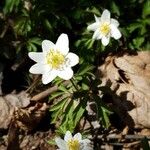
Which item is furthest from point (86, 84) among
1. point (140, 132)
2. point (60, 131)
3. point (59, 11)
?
point (59, 11)

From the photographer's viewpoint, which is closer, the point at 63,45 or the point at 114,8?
the point at 63,45

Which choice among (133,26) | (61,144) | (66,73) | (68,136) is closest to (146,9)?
(133,26)

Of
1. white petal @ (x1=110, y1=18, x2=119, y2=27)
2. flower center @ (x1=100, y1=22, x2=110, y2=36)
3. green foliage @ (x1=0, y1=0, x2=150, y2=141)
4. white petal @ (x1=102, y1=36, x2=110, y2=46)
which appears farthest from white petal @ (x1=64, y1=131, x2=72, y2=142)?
white petal @ (x1=110, y1=18, x2=119, y2=27)

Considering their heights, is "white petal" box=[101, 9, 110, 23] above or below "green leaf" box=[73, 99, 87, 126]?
above

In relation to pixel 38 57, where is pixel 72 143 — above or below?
below

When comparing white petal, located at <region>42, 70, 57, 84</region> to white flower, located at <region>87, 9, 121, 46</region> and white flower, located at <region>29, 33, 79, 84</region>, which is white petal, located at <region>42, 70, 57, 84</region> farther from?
white flower, located at <region>87, 9, 121, 46</region>

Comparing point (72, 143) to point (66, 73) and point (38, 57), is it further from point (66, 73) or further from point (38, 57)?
point (38, 57)

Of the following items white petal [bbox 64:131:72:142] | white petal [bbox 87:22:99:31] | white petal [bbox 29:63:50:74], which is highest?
white petal [bbox 87:22:99:31]
